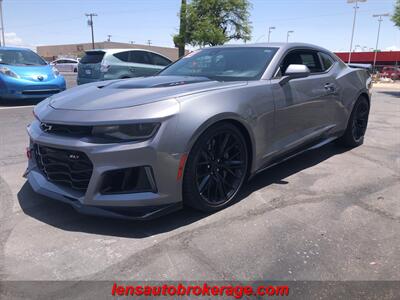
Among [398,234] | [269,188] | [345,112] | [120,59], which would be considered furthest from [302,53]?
[120,59]

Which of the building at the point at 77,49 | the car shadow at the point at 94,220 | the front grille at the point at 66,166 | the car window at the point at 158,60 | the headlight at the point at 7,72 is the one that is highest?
the car window at the point at 158,60

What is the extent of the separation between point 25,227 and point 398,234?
2.92 m

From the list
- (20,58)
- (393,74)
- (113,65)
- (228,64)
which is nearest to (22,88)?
(20,58)


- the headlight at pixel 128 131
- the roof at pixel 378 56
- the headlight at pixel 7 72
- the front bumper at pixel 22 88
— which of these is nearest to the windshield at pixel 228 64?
the headlight at pixel 128 131

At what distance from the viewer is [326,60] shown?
4.93 m

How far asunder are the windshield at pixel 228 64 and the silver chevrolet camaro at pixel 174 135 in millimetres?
16

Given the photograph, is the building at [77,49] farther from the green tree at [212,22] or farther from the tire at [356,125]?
the tire at [356,125]

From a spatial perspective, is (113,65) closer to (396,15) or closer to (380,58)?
(396,15)

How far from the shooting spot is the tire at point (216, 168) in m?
2.96

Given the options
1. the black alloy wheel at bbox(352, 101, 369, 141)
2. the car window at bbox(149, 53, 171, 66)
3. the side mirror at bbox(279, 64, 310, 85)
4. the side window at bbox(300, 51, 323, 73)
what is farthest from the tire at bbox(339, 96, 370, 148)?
the car window at bbox(149, 53, 171, 66)

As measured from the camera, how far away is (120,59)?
10859 millimetres

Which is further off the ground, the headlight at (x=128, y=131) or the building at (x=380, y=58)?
the headlight at (x=128, y=131)

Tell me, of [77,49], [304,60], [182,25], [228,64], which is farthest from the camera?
[77,49]

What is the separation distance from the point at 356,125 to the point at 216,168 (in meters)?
3.18
